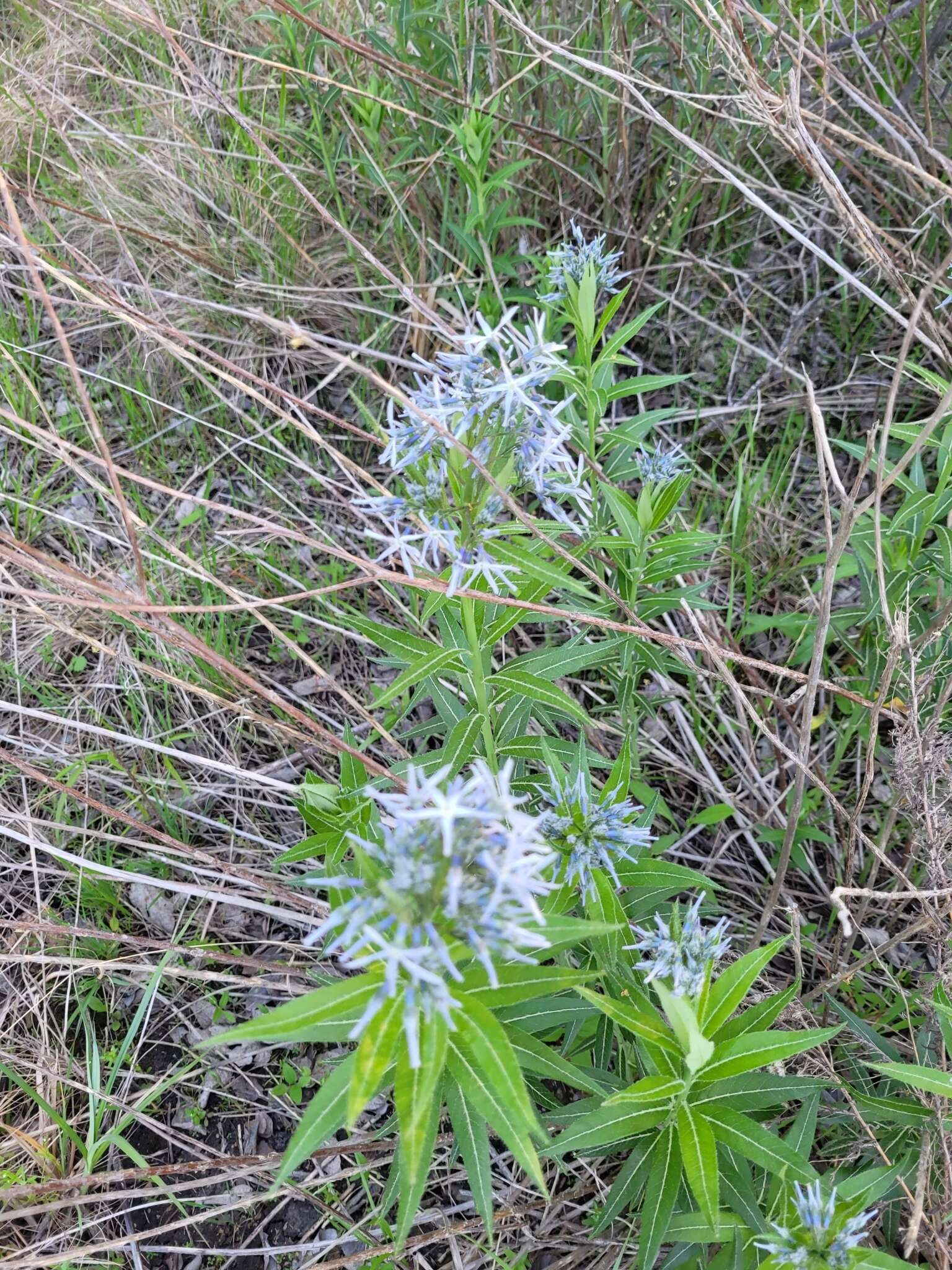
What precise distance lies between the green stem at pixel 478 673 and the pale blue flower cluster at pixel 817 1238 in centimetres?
112

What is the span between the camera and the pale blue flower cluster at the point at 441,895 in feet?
4.31

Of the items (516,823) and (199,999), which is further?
(199,999)

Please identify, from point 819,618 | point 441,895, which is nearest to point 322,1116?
point 441,895

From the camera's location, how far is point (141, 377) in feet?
14.4

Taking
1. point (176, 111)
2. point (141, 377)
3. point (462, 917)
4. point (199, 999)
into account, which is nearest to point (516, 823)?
point (462, 917)

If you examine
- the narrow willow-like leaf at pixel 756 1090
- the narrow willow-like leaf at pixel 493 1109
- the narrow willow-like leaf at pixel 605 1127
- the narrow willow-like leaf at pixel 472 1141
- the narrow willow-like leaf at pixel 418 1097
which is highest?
the narrow willow-like leaf at pixel 418 1097

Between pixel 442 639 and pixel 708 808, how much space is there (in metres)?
1.41

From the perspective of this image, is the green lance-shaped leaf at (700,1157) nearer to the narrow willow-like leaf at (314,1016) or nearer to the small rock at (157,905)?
the narrow willow-like leaf at (314,1016)

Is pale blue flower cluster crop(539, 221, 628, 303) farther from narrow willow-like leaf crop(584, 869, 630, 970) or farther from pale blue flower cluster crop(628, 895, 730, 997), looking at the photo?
pale blue flower cluster crop(628, 895, 730, 997)

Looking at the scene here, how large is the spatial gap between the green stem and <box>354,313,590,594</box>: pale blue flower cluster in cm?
10

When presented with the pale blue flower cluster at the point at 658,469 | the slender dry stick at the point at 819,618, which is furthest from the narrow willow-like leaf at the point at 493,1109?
the pale blue flower cluster at the point at 658,469

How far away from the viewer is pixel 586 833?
2104 millimetres

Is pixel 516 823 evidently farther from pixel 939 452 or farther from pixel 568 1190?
pixel 939 452

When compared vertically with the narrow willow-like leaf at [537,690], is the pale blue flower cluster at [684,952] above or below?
below
